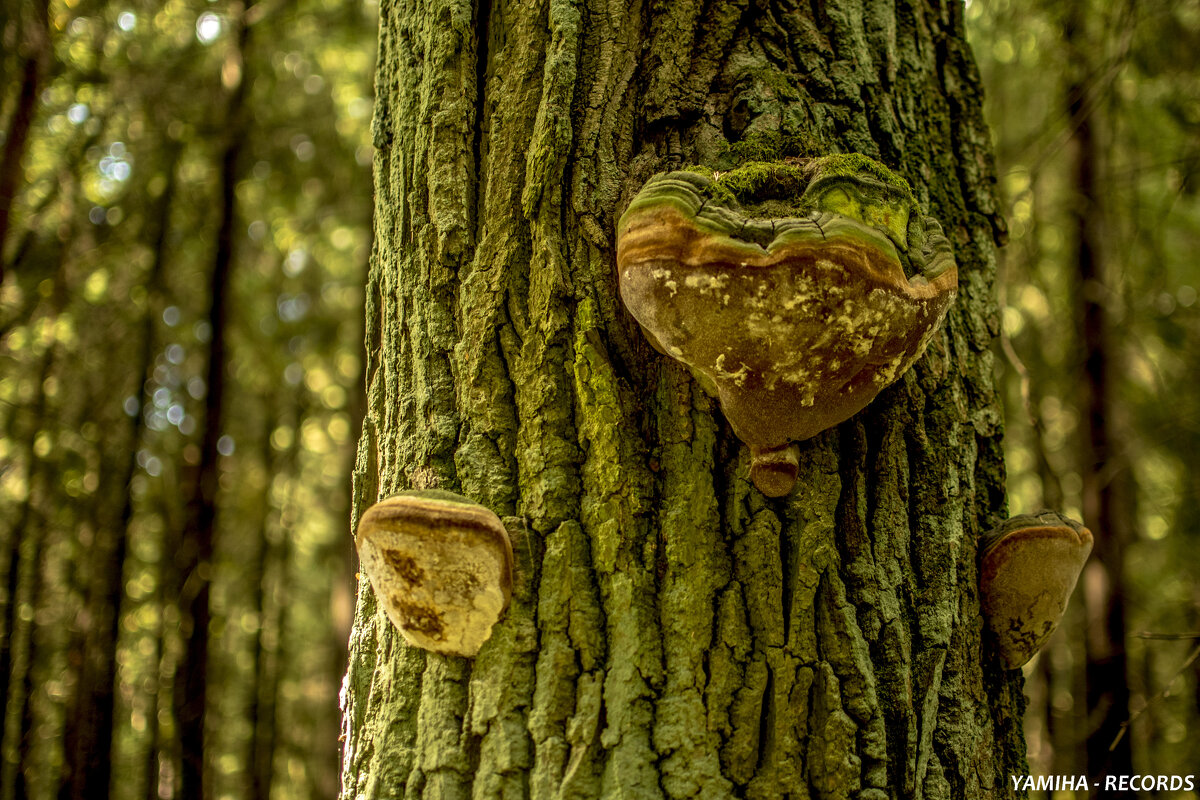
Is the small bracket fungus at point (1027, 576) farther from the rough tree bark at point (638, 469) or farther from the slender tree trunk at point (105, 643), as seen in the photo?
the slender tree trunk at point (105, 643)

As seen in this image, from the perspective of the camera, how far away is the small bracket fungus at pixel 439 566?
133 cm

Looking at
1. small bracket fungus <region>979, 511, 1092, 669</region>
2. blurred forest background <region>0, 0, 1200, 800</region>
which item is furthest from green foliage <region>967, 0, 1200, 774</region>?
small bracket fungus <region>979, 511, 1092, 669</region>

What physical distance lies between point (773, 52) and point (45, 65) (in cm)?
466

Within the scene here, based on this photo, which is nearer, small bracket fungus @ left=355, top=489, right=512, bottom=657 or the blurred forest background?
small bracket fungus @ left=355, top=489, right=512, bottom=657

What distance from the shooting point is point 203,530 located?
563cm

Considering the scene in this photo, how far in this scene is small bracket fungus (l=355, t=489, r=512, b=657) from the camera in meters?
A: 1.33

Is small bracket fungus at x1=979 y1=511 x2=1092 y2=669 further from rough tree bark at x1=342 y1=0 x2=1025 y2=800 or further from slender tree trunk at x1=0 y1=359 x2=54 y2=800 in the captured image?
slender tree trunk at x1=0 y1=359 x2=54 y2=800

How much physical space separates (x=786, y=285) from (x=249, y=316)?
836 centimetres

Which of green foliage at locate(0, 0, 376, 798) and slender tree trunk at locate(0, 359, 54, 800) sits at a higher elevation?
green foliage at locate(0, 0, 376, 798)

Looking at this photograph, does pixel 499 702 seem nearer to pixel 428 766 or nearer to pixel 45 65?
pixel 428 766

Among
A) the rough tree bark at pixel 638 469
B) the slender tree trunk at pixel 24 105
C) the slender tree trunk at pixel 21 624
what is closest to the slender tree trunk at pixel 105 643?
the slender tree trunk at pixel 21 624

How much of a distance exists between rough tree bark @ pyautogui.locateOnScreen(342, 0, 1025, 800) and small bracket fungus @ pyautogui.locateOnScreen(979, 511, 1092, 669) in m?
0.05

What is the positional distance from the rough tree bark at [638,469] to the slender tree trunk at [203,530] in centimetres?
439

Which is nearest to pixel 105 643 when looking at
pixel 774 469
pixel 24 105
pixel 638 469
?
pixel 24 105
